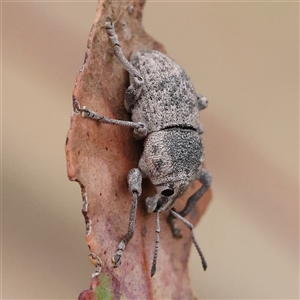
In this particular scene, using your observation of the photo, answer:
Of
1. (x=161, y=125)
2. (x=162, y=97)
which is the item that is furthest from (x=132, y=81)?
(x=161, y=125)

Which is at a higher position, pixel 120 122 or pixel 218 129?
pixel 218 129

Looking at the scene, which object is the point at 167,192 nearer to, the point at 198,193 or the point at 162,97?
the point at 198,193

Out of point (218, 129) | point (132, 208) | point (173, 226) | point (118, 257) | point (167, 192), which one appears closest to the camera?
point (118, 257)

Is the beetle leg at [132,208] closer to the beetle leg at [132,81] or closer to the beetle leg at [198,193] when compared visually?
the beetle leg at [132,81]

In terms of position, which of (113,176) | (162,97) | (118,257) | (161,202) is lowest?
(118,257)

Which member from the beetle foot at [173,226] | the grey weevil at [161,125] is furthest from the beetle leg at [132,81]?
the beetle foot at [173,226]

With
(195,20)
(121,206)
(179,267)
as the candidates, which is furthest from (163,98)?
(195,20)

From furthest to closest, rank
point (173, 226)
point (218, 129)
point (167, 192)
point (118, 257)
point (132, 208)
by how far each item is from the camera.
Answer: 1. point (218, 129)
2. point (173, 226)
3. point (167, 192)
4. point (132, 208)
5. point (118, 257)
